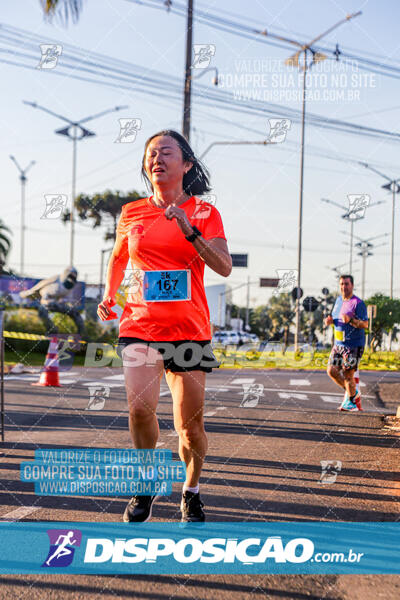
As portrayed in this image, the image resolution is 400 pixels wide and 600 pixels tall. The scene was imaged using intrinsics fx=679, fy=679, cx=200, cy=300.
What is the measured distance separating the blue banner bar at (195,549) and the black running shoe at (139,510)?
39 millimetres

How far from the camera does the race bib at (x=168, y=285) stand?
12.0ft

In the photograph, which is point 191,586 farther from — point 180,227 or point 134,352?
point 180,227

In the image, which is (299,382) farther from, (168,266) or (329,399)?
(168,266)

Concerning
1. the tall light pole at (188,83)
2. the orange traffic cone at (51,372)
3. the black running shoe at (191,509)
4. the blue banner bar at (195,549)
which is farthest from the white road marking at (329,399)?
the black running shoe at (191,509)

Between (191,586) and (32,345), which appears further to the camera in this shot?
(32,345)

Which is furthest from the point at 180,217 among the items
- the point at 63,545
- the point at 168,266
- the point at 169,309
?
the point at 63,545

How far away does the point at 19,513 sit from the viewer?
425 centimetres

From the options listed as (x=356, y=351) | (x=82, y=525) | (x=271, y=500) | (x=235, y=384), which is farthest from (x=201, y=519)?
(x=235, y=384)

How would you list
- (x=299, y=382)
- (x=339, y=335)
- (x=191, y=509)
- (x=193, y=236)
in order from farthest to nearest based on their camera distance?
(x=299, y=382) < (x=339, y=335) < (x=191, y=509) < (x=193, y=236)

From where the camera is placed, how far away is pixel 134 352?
3.69 m

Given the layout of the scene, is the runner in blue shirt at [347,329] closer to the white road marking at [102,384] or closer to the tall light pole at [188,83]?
the white road marking at [102,384]

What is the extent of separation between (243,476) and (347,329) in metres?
4.78

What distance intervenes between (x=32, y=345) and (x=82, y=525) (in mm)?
24066

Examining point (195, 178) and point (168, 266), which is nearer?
point (168, 266)
